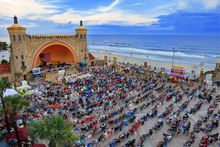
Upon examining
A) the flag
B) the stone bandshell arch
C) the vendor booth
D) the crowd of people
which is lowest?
the crowd of people

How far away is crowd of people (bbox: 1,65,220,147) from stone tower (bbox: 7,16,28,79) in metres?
3.52

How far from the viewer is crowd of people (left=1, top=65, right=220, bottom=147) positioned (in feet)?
43.1

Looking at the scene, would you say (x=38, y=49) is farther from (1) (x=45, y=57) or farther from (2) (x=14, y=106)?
(2) (x=14, y=106)

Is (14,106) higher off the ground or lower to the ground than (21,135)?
higher

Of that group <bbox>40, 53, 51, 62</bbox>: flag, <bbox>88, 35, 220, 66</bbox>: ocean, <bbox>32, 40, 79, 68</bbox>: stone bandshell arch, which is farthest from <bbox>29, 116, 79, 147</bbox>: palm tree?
<bbox>88, 35, 220, 66</bbox>: ocean

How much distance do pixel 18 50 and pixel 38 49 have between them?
10.9 feet

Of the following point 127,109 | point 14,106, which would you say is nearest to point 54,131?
point 14,106

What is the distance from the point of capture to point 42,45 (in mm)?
29797

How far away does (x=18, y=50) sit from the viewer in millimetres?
26906

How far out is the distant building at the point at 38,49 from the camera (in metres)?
26.6

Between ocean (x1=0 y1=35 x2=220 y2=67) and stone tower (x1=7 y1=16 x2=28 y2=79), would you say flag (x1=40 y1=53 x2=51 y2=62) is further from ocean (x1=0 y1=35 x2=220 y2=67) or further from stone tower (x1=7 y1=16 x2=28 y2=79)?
ocean (x1=0 y1=35 x2=220 y2=67)

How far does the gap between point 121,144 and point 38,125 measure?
608 centimetres

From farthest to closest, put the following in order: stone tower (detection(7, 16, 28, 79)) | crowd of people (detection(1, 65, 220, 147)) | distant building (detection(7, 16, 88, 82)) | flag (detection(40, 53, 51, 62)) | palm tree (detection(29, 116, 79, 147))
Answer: flag (detection(40, 53, 51, 62)) < distant building (detection(7, 16, 88, 82)) < stone tower (detection(7, 16, 28, 79)) < crowd of people (detection(1, 65, 220, 147)) < palm tree (detection(29, 116, 79, 147))

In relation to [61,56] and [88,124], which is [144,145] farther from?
[61,56]
